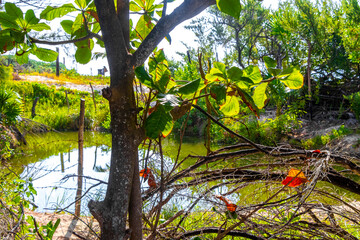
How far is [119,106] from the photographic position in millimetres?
481

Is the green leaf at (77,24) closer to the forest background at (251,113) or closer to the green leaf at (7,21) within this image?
the forest background at (251,113)

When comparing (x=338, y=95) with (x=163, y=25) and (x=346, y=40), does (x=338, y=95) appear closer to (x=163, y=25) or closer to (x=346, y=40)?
(x=346, y=40)

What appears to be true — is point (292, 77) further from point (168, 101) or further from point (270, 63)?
point (168, 101)

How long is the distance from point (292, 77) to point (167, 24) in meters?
0.28

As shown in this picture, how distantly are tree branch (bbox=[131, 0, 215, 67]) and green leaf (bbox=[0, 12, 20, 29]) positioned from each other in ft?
0.96

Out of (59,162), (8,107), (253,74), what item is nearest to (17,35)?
(253,74)

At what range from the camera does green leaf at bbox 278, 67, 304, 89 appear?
1.81ft

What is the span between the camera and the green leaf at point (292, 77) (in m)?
0.55

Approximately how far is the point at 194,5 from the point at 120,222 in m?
0.41

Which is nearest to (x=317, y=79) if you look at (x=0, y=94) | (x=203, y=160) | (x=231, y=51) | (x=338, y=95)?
(x=338, y=95)

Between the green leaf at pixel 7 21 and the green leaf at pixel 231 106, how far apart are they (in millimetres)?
481

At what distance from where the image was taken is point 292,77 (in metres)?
0.56

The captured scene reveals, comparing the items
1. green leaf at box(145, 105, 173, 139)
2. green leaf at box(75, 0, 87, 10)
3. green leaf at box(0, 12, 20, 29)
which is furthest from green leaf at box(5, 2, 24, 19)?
green leaf at box(145, 105, 173, 139)

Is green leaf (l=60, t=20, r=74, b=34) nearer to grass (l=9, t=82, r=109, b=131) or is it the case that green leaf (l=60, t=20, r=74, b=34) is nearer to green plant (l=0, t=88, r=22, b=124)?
green plant (l=0, t=88, r=22, b=124)
